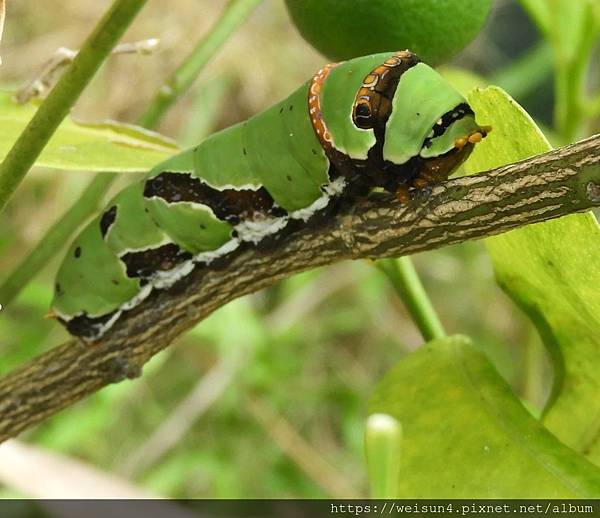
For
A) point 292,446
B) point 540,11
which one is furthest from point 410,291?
point 292,446

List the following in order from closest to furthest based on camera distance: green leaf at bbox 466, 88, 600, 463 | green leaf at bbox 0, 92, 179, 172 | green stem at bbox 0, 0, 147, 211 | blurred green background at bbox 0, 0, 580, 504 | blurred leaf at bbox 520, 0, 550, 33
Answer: green stem at bbox 0, 0, 147, 211
green leaf at bbox 466, 88, 600, 463
green leaf at bbox 0, 92, 179, 172
blurred leaf at bbox 520, 0, 550, 33
blurred green background at bbox 0, 0, 580, 504

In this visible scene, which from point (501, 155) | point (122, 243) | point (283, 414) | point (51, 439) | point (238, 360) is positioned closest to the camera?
point (501, 155)

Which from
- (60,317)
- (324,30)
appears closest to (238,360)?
(60,317)

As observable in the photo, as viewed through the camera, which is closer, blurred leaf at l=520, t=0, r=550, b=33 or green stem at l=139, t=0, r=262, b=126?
green stem at l=139, t=0, r=262, b=126

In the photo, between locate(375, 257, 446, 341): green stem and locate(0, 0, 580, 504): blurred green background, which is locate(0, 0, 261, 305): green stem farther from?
locate(0, 0, 580, 504): blurred green background

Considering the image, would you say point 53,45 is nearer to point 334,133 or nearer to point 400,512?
point 334,133

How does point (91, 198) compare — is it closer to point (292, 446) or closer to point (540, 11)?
point (540, 11)

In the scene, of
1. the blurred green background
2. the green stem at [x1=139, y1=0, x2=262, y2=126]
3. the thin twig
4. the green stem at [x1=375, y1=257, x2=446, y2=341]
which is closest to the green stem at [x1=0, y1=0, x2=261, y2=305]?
the green stem at [x1=139, y1=0, x2=262, y2=126]
